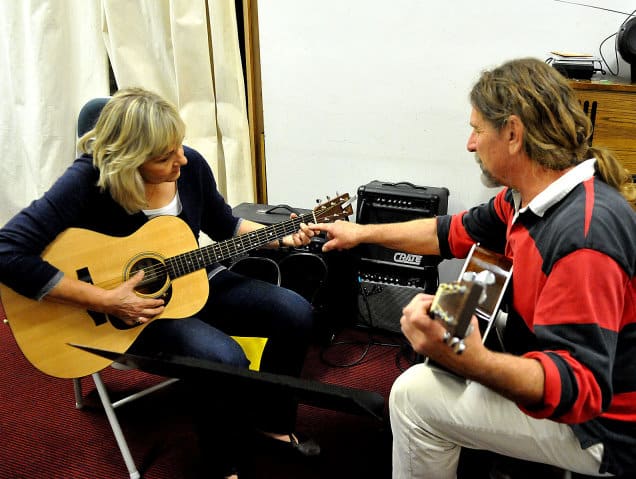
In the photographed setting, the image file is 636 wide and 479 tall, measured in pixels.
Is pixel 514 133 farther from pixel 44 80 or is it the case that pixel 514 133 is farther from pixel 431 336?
pixel 44 80

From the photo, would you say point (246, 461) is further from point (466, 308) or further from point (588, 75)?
point (588, 75)

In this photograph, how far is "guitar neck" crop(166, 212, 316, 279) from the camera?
1.61 meters

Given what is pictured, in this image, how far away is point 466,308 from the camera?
855 mm

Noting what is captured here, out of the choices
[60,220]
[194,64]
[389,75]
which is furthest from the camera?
[194,64]

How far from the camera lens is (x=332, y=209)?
175 centimetres

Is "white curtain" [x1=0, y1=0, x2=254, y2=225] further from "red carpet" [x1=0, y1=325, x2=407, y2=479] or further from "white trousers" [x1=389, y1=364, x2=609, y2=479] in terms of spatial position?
"white trousers" [x1=389, y1=364, x2=609, y2=479]

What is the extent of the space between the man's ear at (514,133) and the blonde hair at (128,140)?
0.93m

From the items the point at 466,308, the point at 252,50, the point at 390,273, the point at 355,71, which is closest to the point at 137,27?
the point at 252,50

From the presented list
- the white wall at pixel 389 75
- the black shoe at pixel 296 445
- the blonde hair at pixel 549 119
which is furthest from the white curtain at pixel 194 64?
the blonde hair at pixel 549 119

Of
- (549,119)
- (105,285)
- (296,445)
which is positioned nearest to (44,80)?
(105,285)

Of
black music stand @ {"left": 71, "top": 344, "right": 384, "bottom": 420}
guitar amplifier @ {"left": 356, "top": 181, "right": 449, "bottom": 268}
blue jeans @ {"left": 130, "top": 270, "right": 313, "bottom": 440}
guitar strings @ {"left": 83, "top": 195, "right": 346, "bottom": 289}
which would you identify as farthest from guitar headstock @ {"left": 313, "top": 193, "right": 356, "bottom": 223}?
black music stand @ {"left": 71, "top": 344, "right": 384, "bottom": 420}

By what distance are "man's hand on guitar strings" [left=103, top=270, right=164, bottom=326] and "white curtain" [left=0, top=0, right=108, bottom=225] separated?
1797 mm

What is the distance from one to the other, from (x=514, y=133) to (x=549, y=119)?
3.1 inches

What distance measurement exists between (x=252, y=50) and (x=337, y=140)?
67 cm
